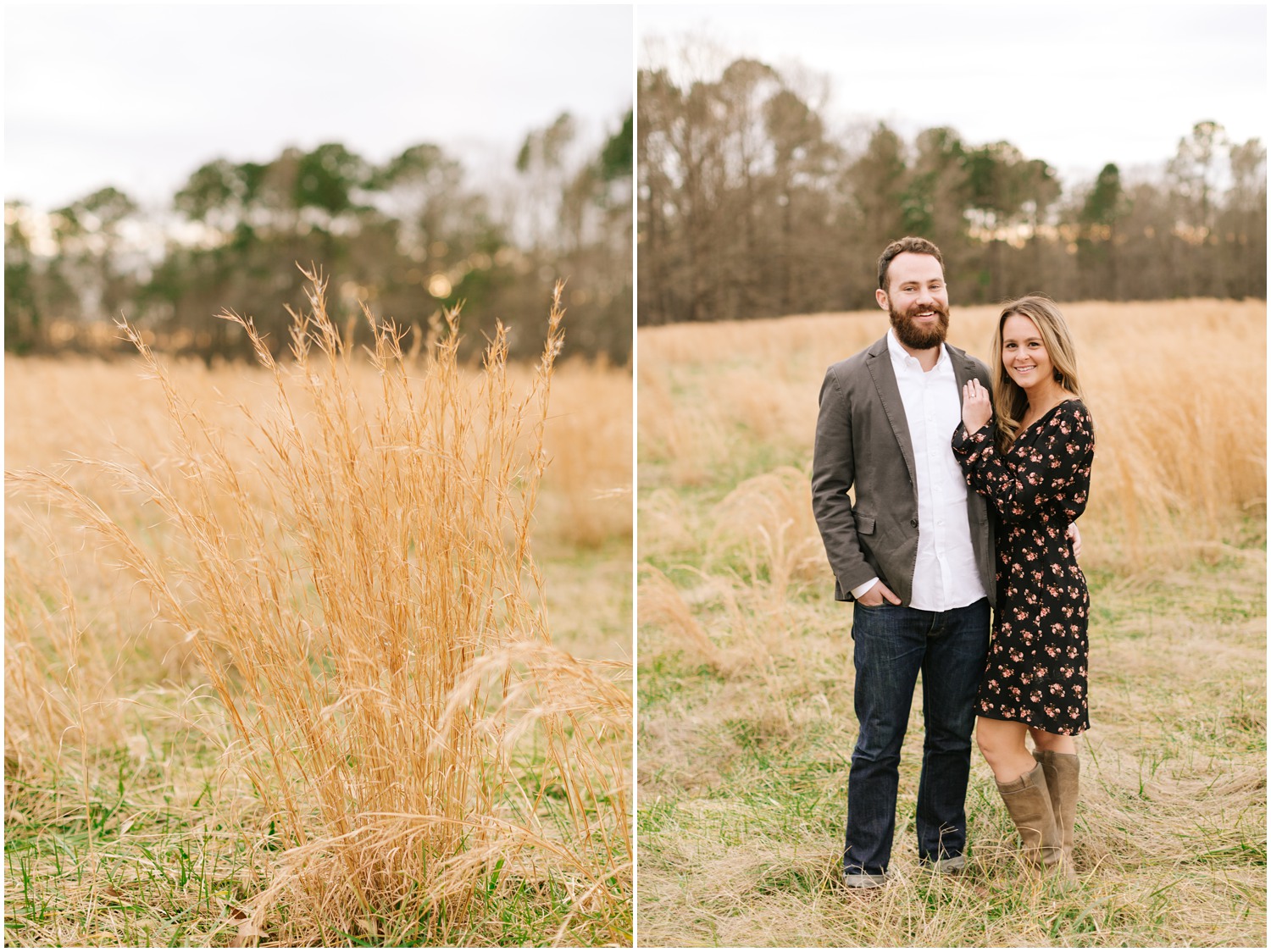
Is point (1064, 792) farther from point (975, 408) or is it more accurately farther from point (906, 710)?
point (975, 408)

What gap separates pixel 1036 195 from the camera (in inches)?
215

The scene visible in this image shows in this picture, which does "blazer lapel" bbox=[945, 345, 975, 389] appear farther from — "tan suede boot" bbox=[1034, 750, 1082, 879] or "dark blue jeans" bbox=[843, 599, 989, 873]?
"tan suede boot" bbox=[1034, 750, 1082, 879]

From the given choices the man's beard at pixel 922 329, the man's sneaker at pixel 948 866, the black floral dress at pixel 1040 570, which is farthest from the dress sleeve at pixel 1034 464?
the man's sneaker at pixel 948 866

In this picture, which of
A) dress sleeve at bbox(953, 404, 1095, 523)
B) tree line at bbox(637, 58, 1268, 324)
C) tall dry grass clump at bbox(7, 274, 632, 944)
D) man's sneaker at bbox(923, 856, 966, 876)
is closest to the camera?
tall dry grass clump at bbox(7, 274, 632, 944)

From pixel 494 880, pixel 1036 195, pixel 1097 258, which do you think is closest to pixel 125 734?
pixel 494 880

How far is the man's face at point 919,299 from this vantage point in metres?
2.13

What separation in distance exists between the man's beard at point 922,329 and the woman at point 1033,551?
0.15 metres

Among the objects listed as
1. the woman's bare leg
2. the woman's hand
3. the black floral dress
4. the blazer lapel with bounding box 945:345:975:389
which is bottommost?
the woman's bare leg

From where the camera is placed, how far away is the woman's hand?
2.16 metres

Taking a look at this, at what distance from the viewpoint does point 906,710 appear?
2207 mm

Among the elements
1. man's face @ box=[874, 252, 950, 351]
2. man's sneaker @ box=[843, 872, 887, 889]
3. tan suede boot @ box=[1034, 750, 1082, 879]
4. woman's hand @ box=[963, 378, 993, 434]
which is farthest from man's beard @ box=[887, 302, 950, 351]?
man's sneaker @ box=[843, 872, 887, 889]

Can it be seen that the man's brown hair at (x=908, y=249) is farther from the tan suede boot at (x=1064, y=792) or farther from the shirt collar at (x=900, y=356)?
the tan suede boot at (x=1064, y=792)

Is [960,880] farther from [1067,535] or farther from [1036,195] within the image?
[1036,195]

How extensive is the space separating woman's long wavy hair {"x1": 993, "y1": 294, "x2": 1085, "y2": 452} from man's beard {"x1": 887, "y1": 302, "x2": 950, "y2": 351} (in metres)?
0.18
